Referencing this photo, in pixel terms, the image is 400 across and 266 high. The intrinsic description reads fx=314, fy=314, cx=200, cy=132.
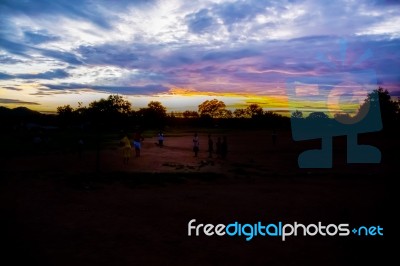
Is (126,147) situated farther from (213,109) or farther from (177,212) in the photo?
(213,109)

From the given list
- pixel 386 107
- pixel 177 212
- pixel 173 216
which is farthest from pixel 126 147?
pixel 386 107

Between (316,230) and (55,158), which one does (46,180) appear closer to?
(55,158)

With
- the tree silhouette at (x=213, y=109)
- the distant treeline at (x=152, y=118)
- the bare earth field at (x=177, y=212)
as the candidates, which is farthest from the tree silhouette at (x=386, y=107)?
the tree silhouette at (x=213, y=109)

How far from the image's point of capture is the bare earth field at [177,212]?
6.38 meters

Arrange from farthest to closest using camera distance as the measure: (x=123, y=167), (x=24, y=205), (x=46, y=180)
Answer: (x=123, y=167) < (x=46, y=180) < (x=24, y=205)

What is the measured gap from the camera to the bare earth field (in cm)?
638

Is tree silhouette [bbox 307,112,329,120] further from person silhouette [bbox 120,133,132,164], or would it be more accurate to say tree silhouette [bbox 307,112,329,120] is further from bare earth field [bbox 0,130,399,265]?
person silhouette [bbox 120,133,132,164]

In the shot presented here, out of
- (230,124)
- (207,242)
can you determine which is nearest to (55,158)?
(207,242)

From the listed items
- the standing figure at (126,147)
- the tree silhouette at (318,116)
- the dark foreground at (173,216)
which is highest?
the tree silhouette at (318,116)

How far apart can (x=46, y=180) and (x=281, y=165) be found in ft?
44.5

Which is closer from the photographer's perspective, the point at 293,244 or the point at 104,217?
the point at 293,244

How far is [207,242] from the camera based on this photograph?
23.3 ft

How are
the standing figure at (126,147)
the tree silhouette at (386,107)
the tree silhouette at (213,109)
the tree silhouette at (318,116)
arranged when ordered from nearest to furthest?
the standing figure at (126,147) < the tree silhouette at (386,107) < the tree silhouette at (318,116) < the tree silhouette at (213,109)

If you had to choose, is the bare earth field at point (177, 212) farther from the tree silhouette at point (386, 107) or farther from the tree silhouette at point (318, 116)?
the tree silhouette at point (318, 116)
